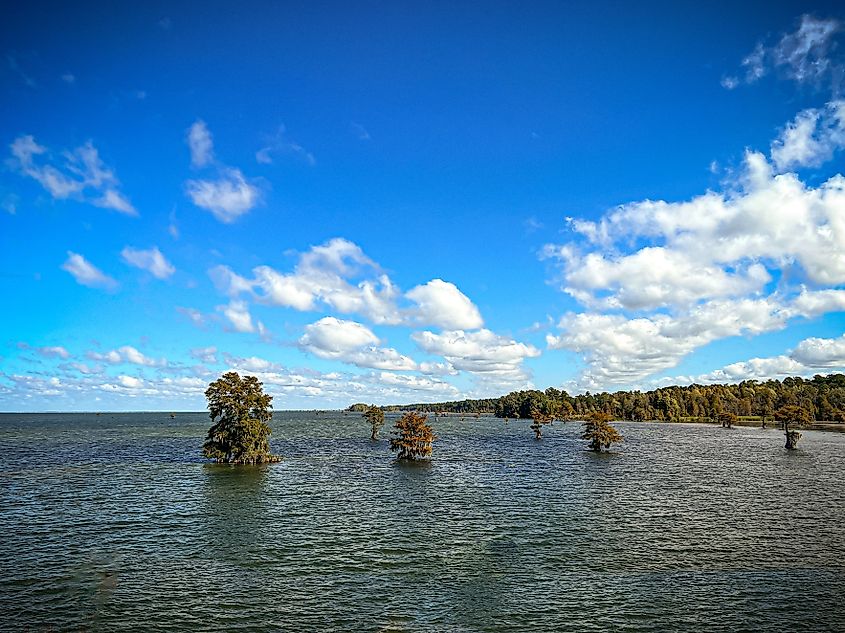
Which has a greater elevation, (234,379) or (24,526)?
(234,379)

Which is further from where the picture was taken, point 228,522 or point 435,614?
point 228,522


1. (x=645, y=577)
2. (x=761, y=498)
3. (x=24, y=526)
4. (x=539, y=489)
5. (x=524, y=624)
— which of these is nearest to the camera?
(x=524, y=624)

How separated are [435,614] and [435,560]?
12.4 metres

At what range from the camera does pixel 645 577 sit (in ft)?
153

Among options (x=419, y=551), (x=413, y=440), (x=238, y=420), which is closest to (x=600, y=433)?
(x=413, y=440)

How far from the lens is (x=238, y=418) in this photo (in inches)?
4589

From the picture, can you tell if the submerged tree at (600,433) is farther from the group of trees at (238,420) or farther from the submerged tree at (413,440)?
the group of trees at (238,420)

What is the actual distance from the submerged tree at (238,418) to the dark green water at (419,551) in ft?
35.0

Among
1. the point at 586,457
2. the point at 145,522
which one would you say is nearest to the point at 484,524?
the point at 145,522

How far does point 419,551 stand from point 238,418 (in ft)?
244

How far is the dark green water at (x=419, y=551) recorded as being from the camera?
3866 centimetres

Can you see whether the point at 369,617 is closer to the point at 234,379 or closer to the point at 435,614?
the point at 435,614

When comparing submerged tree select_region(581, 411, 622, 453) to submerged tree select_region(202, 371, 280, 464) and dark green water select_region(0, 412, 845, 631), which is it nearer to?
dark green water select_region(0, 412, 845, 631)

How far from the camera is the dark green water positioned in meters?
38.7
